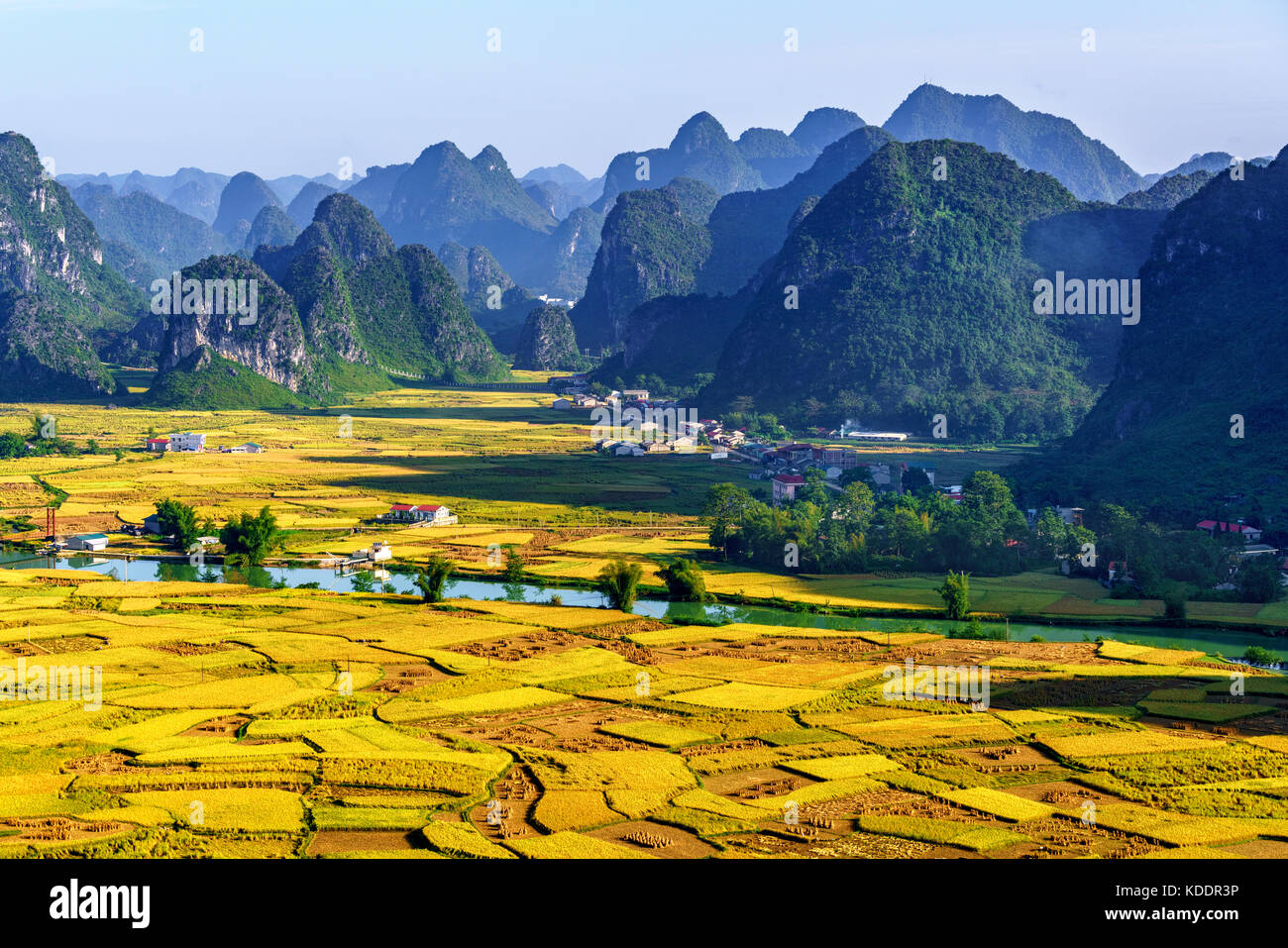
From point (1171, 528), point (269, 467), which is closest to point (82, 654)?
point (1171, 528)

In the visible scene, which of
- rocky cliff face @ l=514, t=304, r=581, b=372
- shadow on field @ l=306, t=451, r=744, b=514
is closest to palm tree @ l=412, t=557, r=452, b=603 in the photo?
shadow on field @ l=306, t=451, r=744, b=514

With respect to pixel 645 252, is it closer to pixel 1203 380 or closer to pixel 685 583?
pixel 1203 380

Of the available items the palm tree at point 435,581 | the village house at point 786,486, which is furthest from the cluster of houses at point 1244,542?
the palm tree at point 435,581

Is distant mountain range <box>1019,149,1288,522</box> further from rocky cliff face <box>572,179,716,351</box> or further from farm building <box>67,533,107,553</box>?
rocky cliff face <box>572,179,716,351</box>

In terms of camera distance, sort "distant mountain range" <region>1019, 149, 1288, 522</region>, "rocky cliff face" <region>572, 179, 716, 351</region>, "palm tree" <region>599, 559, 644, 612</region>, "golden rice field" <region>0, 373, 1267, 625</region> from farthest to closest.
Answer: "rocky cliff face" <region>572, 179, 716, 351</region> → "distant mountain range" <region>1019, 149, 1288, 522</region> → "golden rice field" <region>0, 373, 1267, 625</region> → "palm tree" <region>599, 559, 644, 612</region>

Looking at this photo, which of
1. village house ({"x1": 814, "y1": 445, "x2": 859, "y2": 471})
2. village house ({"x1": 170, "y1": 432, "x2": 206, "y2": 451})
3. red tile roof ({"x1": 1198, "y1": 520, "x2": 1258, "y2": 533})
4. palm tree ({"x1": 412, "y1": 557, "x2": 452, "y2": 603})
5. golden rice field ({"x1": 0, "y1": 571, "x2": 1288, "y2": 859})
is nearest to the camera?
golden rice field ({"x1": 0, "y1": 571, "x2": 1288, "y2": 859})
